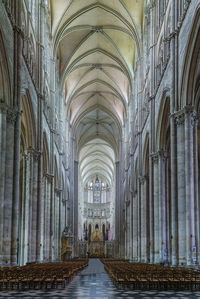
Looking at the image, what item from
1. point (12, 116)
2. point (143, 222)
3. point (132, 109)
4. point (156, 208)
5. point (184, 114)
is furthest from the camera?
point (132, 109)

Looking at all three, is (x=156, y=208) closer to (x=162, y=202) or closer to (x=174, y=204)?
(x=162, y=202)

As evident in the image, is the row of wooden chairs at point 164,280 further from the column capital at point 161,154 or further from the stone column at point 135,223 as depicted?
the stone column at point 135,223

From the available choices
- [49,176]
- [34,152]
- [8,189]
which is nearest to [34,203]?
[34,152]

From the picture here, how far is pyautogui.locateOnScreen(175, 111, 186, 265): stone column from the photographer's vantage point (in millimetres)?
20641

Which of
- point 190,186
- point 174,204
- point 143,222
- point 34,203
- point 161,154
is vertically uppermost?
point 161,154

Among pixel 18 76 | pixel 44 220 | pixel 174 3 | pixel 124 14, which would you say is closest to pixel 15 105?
pixel 18 76

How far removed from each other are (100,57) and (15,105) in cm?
3033

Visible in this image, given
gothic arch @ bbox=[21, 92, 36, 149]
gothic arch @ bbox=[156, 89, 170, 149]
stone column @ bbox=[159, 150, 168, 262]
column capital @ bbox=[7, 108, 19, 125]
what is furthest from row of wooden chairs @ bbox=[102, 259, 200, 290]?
gothic arch @ bbox=[21, 92, 36, 149]

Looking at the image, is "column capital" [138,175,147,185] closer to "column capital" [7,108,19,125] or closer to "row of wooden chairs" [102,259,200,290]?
"column capital" [7,108,19,125]

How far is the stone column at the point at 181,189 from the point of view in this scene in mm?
20641

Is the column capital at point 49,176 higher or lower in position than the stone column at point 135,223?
higher

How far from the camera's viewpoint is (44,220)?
37.0 m

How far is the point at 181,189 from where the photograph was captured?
2105 cm

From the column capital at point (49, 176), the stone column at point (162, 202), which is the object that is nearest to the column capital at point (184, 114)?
the stone column at point (162, 202)
